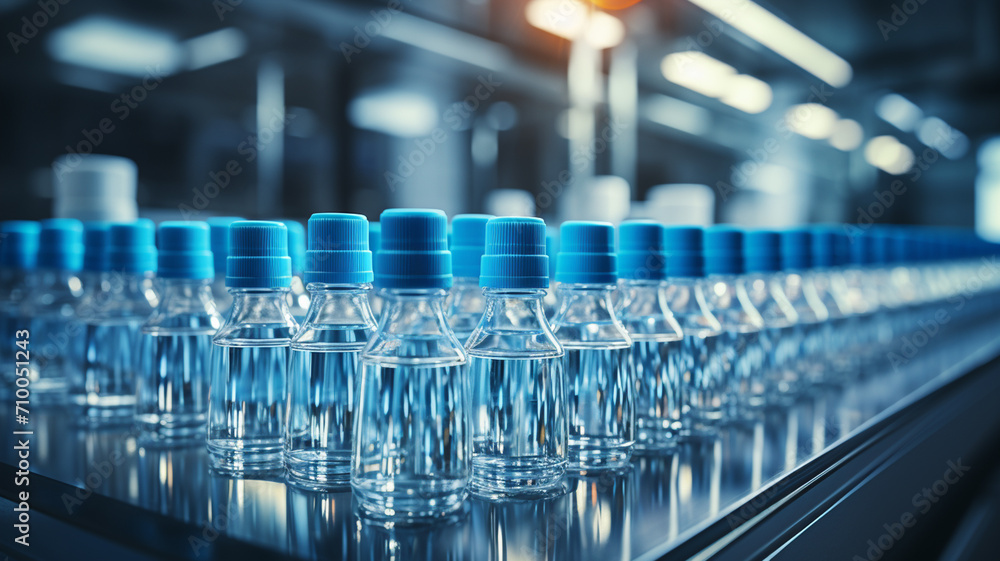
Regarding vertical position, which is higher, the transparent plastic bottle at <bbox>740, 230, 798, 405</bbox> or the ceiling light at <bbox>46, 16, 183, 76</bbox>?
the ceiling light at <bbox>46, 16, 183, 76</bbox>

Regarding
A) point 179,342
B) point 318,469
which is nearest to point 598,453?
point 318,469

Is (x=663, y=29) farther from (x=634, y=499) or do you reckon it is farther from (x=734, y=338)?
(x=634, y=499)

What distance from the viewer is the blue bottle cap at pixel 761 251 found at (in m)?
1.10

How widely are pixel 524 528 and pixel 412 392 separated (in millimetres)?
146

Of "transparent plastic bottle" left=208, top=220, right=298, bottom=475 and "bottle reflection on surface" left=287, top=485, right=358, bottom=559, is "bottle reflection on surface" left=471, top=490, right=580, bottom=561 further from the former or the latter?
"transparent plastic bottle" left=208, top=220, right=298, bottom=475

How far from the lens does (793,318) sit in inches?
47.4

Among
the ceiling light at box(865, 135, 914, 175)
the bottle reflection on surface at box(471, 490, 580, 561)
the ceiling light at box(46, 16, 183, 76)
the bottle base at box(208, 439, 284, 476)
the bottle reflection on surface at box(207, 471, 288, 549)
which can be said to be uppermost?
the ceiling light at box(865, 135, 914, 175)

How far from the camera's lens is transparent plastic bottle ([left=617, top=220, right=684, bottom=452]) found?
0.83m

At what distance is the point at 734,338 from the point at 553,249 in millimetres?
336

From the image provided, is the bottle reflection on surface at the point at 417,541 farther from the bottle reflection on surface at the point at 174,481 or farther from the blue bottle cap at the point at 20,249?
the blue bottle cap at the point at 20,249

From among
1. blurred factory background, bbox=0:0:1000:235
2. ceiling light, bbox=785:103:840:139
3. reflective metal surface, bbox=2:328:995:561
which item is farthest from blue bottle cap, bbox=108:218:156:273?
ceiling light, bbox=785:103:840:139

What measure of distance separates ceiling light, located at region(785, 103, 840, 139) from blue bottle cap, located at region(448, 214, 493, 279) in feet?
9.77

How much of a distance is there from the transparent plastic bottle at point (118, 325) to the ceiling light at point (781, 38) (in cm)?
147

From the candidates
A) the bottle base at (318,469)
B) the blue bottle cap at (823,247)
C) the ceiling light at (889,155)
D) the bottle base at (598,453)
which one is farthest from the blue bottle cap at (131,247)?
the ceiling light at (889,155)
